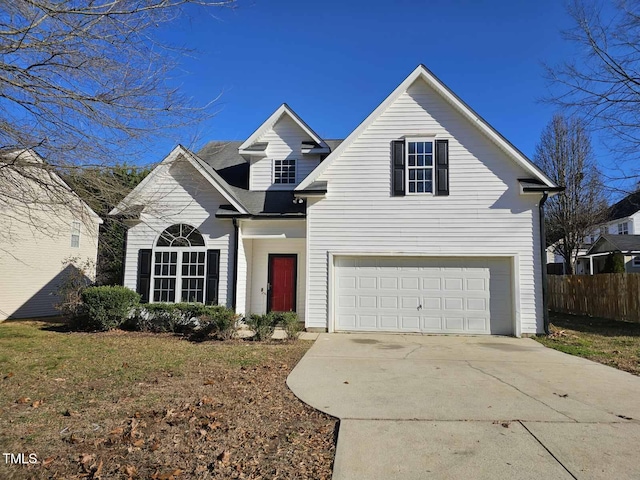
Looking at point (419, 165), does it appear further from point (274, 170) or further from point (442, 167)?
point (274, 170)

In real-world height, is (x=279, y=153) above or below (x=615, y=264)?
above

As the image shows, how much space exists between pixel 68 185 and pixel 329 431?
551 centimetres

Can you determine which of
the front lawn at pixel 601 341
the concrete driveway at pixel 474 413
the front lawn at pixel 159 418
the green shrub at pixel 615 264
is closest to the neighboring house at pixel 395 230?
the front lawn at pixel 601 341

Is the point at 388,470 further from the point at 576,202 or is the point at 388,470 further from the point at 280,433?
the point at 576,202

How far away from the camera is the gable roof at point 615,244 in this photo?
30.7 m

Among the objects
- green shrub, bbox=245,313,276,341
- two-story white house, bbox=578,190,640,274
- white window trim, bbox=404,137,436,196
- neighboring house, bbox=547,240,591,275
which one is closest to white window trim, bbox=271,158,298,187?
white window trim, bbox=404,137,436,196

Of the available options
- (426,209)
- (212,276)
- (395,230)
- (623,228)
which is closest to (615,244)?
(623,228)

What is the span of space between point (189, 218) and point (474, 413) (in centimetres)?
1068

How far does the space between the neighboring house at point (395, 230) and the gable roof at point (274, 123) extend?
207 centimetres

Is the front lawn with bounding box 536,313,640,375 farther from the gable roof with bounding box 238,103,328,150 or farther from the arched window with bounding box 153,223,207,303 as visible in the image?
the arched window with bounding box 153,223,207,303

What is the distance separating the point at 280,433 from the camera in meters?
4.56

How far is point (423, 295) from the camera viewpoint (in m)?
12.3

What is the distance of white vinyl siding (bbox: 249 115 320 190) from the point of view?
14.8 meters

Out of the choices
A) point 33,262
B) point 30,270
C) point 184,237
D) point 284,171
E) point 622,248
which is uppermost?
point 284,171
